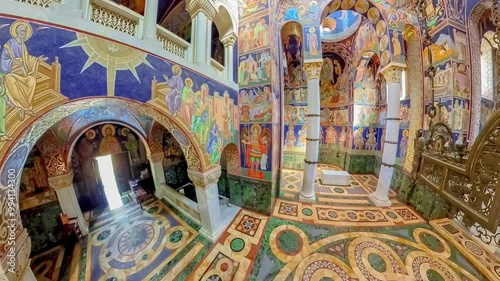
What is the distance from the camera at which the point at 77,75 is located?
205 centimetres

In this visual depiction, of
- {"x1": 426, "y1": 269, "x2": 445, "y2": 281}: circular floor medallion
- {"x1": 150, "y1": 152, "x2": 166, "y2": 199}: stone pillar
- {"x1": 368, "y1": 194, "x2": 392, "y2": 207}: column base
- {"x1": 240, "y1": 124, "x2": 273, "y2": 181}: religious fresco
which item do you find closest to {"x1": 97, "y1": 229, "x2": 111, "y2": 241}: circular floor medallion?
{"x1": 150, "y1": 152, "x2": 166, "y2": 199}: stone pillar

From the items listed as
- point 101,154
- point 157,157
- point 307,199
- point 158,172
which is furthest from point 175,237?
point 101,154

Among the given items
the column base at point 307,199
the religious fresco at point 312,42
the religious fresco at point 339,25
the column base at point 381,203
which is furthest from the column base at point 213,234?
the religious fresco at point 339,25

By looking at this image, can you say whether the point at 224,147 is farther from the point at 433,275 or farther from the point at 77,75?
the point at 433,275

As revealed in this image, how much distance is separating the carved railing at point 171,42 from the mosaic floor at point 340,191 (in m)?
6.39

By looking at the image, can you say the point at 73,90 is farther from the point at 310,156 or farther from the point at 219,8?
the point at 310,156

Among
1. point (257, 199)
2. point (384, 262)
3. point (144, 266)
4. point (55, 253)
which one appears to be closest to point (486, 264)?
point (384, 262)

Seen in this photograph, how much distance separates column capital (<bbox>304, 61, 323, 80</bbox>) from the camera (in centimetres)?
543

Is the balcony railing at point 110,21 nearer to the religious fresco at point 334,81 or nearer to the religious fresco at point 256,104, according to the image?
the religious fresco at point 256,104

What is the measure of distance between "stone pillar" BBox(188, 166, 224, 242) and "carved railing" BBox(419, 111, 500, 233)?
4.34 m

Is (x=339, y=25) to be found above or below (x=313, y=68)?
above

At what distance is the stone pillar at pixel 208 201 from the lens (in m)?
4.23

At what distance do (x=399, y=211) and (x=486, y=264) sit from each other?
211cm

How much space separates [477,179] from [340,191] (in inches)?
247
